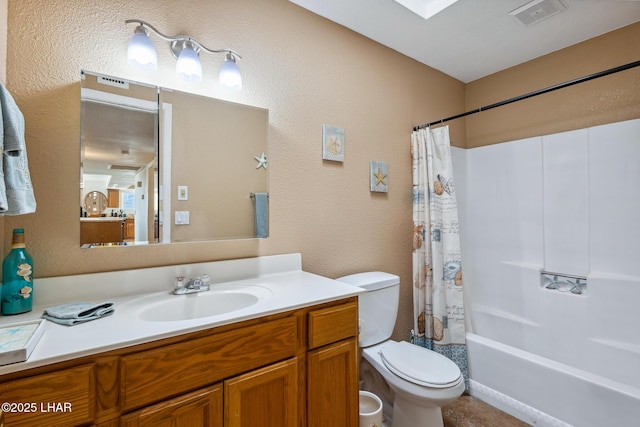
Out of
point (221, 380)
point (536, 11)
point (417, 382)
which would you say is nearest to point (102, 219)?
point (221, 380)

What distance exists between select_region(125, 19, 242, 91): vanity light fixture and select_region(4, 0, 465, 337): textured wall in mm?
50

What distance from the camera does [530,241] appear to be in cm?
229

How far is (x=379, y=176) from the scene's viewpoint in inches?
81.1

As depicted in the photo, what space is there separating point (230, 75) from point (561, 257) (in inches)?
97.7

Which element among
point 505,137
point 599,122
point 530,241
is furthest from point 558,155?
point 530,241

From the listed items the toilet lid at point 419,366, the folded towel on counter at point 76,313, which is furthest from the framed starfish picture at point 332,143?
the folded towel on counter at point 76,313

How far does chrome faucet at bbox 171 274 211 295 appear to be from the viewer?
4.09ft

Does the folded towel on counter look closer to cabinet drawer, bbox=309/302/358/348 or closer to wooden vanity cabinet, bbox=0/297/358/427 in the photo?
wooden vanity cabinet, bbox=0/297/358/427

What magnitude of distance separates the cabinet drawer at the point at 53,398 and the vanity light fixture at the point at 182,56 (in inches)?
44.7

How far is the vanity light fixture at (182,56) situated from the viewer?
1.21 metres

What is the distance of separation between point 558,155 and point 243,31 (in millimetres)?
2280

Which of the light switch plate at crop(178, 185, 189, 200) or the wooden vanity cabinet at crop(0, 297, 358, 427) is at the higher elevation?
the light switch plate at crop(178, 185, 189, 200)

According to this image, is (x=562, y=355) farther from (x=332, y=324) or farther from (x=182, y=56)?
(x=182, y=56)

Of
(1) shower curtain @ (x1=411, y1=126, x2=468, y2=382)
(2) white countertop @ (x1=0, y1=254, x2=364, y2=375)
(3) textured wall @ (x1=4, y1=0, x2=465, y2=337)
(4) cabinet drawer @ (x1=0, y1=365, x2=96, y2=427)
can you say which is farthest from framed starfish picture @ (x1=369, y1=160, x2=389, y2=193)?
(4) cabinet drawer @ (x1=0, y1=365, x2=96, y2=427)
